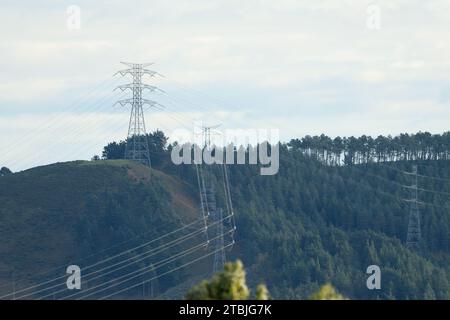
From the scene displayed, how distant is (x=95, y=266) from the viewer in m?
197

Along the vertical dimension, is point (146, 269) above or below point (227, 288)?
below

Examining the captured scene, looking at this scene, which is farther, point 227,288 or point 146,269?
point 146,269

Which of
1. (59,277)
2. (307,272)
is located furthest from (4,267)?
(307,272)

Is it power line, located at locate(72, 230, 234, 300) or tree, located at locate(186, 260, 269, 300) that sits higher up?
tree, located at locate(186, 260, 269, 300)

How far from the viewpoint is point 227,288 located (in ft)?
178

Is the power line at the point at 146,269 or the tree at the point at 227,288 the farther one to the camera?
the power line at the point at 146,269

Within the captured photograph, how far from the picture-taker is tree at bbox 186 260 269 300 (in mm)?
54094

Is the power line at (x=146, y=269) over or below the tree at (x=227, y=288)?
below

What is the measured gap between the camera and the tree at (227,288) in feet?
177

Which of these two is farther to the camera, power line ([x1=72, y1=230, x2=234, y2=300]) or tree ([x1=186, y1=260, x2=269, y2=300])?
power line ([x1=72, y1=230, x2=234, y2=300])
